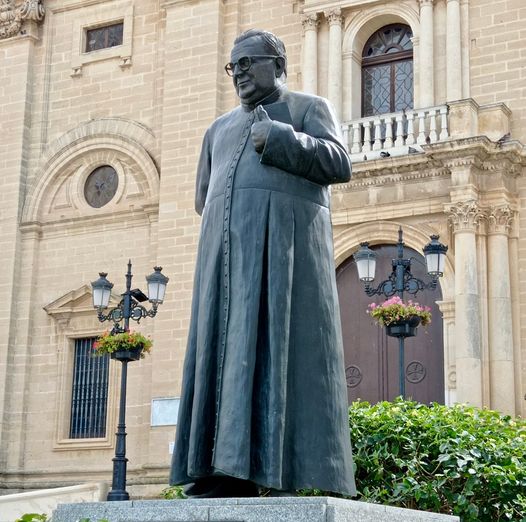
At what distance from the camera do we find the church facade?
1864 cm

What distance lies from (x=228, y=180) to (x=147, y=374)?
17.0 meters

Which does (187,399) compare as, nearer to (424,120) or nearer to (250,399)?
(250,399)

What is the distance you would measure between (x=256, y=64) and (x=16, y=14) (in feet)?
71.0

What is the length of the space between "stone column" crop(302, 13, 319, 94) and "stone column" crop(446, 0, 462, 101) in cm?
268

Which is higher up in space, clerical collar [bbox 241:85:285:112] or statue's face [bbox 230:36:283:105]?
statue's face [bbox 230:36:283:105]

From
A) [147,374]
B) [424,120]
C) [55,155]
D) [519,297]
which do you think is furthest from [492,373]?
[55,155]

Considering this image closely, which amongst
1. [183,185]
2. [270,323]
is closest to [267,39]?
[270,323]

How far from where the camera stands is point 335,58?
2123cm

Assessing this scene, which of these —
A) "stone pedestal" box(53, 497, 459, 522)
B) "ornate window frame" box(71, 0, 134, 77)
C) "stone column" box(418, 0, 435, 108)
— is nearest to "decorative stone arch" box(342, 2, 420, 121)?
"stone column" box(418, 0, 435, 108)

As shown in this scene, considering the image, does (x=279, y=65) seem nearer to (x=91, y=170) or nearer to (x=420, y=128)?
(x=420, y=128)

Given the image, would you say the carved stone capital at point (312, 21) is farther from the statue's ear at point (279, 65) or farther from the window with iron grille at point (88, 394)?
the statue's ear at point (279, 65)

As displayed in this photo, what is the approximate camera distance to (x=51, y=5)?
85.6 ft

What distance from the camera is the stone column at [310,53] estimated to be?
21438 mm

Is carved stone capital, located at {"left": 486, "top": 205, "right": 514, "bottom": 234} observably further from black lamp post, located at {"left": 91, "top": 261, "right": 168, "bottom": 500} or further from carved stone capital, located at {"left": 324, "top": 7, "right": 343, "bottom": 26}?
black lamp post, located at {"left": 91, "top": 261, "right": 168, "bottom": 500}
